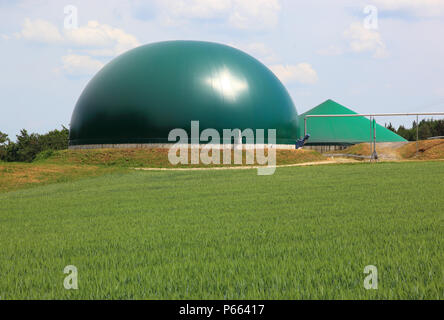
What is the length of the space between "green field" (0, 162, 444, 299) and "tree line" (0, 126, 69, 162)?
52623 millimetres

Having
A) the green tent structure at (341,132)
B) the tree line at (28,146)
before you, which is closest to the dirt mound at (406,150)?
the green tent structure at (341,132)

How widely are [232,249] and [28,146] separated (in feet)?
203

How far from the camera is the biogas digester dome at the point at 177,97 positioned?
34.3 metres

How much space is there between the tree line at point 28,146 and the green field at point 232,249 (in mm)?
52623

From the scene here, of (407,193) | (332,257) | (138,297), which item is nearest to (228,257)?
(332,257)

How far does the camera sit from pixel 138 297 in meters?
4.00

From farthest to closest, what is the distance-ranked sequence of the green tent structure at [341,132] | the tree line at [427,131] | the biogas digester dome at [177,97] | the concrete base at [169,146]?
the tree line at [427,131] → the green tent structure at [341,132] → the biogas digester dome at [177,97] → the concrete base at [169,146]

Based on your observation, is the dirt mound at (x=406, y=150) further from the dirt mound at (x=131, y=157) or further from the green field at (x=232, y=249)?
the green field at (x=232, y=249)

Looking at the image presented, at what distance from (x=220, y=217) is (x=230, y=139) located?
84.5ft
